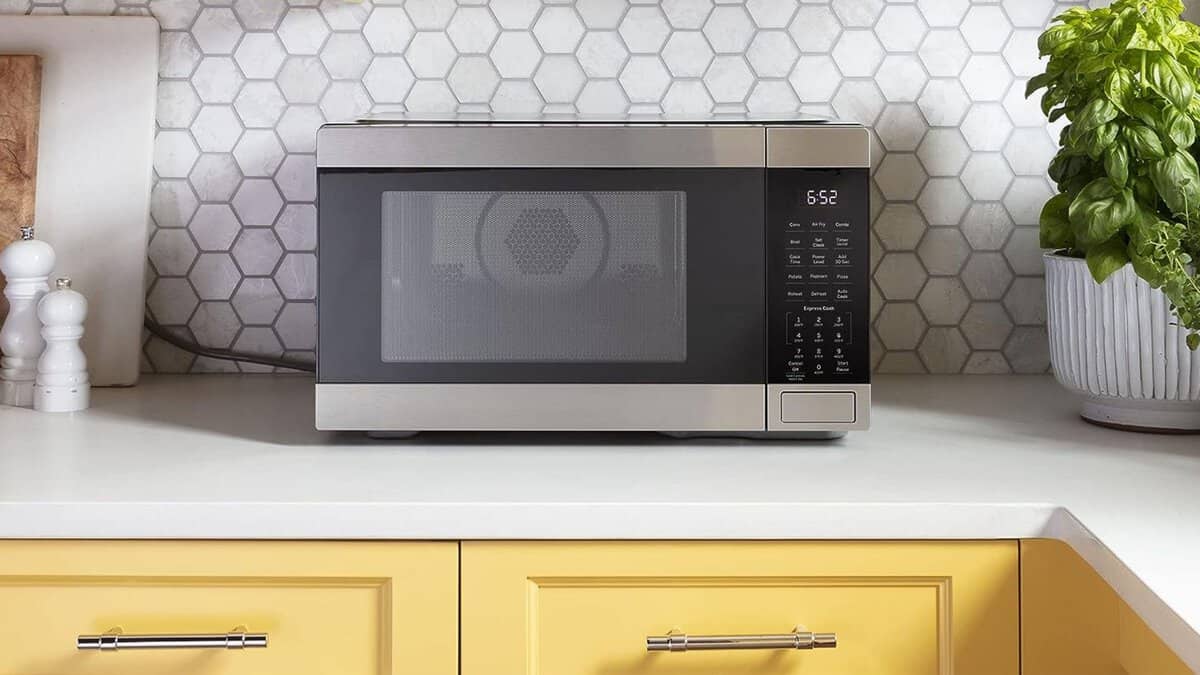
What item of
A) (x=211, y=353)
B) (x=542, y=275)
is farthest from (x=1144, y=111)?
(x=211, y=353)

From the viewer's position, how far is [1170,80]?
45.2 inches

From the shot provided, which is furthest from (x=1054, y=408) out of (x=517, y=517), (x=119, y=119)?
(x=119, y=119)

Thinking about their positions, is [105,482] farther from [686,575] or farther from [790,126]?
[790,126]

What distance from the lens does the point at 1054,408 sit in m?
1.37

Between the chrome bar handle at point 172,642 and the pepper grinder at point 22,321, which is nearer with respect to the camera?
the chrome bar handle at point 172,642

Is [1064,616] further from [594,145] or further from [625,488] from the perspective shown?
[594,145]

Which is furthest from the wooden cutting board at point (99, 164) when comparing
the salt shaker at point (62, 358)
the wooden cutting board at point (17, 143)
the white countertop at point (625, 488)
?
the white countertop at point (625, 488)

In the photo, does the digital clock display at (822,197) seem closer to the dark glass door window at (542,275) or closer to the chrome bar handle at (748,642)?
the dark glass door window at (542,275)

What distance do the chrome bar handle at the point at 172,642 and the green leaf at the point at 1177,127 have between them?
3.21 feet

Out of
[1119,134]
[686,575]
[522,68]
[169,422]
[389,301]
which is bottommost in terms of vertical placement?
[686,575]

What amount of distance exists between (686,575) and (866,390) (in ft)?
1.04

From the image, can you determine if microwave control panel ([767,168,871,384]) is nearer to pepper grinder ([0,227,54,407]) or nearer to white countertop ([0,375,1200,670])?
white countertop ([0,375,1200,670])

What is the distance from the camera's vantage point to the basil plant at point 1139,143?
44.3 inches

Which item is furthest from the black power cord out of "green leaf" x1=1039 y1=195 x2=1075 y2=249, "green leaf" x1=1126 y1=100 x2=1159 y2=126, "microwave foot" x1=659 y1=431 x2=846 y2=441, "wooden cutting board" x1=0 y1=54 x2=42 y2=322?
"green leaf" x1=1126 y1=100 x2=1159 y2=126
